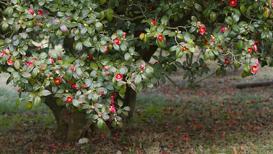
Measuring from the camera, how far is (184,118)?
749 cm

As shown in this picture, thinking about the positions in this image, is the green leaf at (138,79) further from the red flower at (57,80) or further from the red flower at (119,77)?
the red flower at (57,80)

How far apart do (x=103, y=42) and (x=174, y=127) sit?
9.73 feet

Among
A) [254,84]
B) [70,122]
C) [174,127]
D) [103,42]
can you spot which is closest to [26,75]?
[103,42]

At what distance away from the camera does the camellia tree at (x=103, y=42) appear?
387 centimetres

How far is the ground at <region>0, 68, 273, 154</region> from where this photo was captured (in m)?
5.66

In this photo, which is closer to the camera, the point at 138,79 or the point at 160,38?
the point at 138,79

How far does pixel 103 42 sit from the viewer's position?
405 centimetres

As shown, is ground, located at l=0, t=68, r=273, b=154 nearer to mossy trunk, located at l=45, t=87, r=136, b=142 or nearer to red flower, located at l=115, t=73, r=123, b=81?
mossy trunk, located at l=45, t=87, r=136, b=142

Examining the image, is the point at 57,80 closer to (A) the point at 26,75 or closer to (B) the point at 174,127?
(A) the point at 26,75

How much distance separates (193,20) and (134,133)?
246 centimetres

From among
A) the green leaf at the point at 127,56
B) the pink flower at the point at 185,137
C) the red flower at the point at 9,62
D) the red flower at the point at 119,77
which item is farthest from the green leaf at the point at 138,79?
the pink flower at the point at 185,137

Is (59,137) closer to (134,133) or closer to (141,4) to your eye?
(134,133)

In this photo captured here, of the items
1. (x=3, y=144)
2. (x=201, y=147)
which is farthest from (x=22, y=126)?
(x=201, y=147)

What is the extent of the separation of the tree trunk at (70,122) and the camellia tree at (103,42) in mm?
1421
